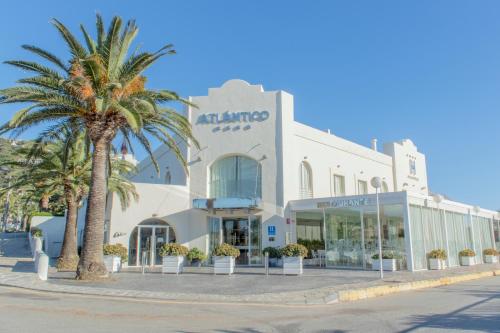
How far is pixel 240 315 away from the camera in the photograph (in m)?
9.66

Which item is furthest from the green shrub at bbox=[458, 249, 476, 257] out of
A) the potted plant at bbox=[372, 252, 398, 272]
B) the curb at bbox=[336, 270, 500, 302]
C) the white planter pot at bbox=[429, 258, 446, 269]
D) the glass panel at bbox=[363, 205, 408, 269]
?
the potted plant at bbox=[372, 252, 398, 272]

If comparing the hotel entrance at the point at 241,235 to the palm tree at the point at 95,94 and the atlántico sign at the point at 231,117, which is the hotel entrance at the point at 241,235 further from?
the palm tree at the point at 95,94

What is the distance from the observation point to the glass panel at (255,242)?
24.0 metres

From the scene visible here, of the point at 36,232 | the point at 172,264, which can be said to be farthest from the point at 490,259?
the point at 36,232

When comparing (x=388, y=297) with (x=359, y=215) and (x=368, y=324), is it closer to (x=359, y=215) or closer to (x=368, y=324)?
(x=368, y=324)

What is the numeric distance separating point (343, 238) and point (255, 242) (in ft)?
16.5

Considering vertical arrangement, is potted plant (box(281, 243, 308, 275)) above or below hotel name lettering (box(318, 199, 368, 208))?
below

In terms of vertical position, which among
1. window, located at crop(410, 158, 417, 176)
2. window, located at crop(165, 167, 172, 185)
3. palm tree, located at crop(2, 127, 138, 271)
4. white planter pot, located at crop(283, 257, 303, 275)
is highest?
window, located at crop(410, 158, 417, 176)

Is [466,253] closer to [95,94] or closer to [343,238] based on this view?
[343,238]

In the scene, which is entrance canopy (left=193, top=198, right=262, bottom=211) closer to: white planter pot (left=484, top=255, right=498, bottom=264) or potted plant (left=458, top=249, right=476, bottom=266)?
potted plant (left=458, top=249, right=476, bottom=266)

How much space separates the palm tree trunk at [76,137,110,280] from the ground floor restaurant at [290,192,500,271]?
11061 mm

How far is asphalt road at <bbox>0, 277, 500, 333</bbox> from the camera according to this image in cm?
813

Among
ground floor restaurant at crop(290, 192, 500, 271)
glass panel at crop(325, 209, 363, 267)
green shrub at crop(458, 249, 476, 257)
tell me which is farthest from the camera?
green shrub at crop(458, 249, 476, 257)

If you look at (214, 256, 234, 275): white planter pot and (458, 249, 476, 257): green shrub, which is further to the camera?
(458, 249, 476, 257): green shrub
